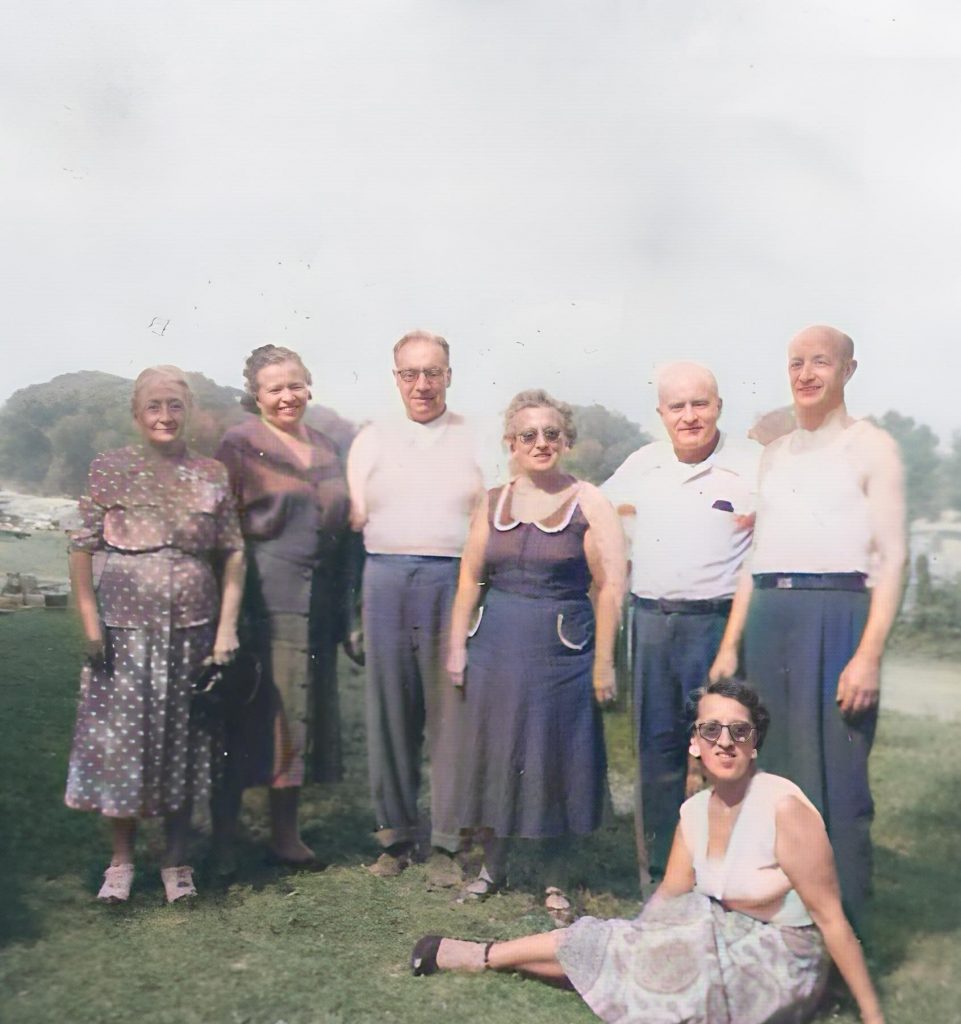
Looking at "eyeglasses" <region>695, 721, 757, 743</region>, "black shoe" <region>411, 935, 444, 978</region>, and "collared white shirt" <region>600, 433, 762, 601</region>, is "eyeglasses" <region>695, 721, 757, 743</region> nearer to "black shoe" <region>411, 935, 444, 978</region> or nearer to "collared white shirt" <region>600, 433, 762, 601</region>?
"collared white shirt" <region>600, 433, 762, 601</region>

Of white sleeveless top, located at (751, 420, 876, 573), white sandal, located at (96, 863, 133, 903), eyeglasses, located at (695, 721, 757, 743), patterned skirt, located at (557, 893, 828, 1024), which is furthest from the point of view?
white sandal, located at (96, 863, 133, 903)

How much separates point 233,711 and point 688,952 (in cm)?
154

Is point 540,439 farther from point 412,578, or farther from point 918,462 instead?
point 918,462

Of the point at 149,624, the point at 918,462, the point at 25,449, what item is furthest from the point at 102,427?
the point at 918,462

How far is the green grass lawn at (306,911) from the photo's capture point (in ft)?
10.9

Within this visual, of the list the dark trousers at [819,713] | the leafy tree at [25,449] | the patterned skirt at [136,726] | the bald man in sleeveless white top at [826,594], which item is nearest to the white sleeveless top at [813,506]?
Result: the bald man in sleeveless white top at [826,594]

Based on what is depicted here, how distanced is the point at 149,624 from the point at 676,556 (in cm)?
161

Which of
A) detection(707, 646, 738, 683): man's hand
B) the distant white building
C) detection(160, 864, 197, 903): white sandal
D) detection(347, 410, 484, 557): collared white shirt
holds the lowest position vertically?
detection(160, 864, 197, 903): white sandal

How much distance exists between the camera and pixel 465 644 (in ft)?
12.1

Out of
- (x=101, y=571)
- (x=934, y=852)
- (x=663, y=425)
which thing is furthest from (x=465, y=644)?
(x=934, y=852)

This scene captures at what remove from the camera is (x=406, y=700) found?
3.74 meters

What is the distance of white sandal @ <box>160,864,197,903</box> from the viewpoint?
3604 mm

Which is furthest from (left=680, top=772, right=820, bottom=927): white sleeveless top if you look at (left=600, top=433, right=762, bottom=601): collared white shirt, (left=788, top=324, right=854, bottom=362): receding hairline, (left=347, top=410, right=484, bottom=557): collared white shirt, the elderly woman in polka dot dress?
the elderly woman in polka dot dress

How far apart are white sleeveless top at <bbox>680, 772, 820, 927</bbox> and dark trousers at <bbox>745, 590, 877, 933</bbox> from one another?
5.3 inches
